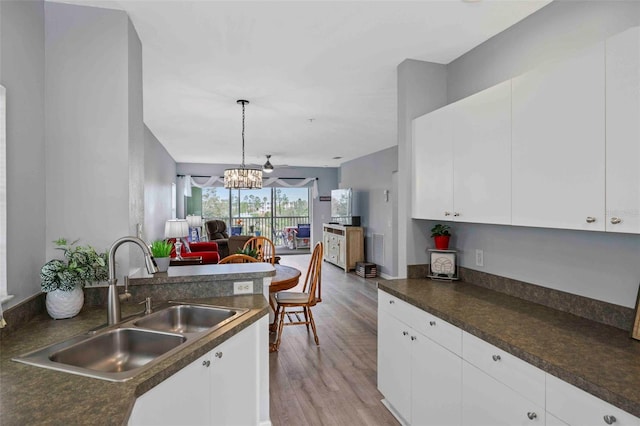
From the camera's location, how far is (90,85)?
2094mm

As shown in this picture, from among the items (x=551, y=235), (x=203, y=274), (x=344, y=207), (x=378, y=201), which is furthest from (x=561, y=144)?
(x=344, y=207)

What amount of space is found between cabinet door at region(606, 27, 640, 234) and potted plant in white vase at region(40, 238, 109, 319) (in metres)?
2.37

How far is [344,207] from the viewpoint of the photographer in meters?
8.81

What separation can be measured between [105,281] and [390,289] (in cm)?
173

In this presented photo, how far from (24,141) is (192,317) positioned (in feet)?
4.02

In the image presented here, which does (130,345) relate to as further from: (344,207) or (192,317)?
(344,207)

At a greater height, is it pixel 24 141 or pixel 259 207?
Answer: pixel 24 141

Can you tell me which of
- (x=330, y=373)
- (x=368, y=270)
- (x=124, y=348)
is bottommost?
(x=330, y=373)

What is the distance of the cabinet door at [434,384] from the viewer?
1859 mm

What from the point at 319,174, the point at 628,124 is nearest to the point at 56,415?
the point at 628,124

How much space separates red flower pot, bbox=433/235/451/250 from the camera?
9.12 ft

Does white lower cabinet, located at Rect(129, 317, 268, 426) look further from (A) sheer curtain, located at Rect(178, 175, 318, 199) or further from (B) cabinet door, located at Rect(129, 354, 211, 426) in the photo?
(A) sheer curtain, located at Rect(178, 175, 318, 199)

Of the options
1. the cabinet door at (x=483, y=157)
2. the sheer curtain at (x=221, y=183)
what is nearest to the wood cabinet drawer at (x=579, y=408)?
the cabinet door at (x=483, y=157)

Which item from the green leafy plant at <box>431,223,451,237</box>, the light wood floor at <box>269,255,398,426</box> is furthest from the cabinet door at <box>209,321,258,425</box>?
the green leafy plant at <box>431,223,451,237</box>
